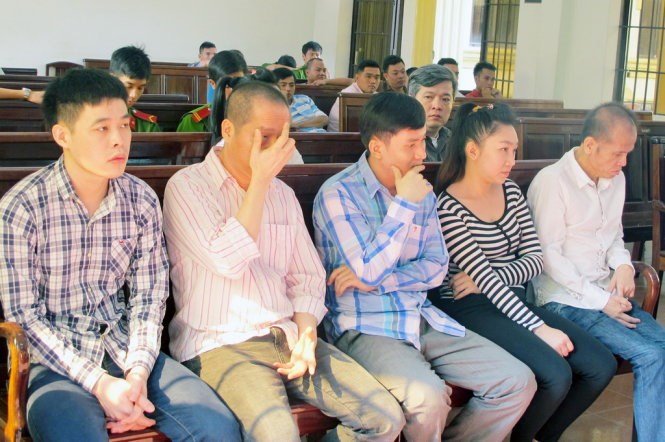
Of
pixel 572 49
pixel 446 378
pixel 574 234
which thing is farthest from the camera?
pixel 572 49

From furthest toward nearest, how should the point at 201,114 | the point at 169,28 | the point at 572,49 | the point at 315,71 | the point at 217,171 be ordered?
the point at 169,28 → the point at 572,49 → the point at 315,71 → the point at 201,114 → the point at 217,171

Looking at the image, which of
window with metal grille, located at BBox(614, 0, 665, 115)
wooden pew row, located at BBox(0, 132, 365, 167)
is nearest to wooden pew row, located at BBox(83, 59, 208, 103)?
window with metal grille, located at BBox(614, 0, 665, 115)

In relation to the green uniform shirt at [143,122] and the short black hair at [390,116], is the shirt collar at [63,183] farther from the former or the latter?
the green uniform shirt at [143,122]

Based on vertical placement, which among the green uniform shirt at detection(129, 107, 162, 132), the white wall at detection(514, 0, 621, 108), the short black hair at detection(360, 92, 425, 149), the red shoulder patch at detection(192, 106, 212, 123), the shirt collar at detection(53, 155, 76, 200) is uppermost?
the white wall at detection(514, 0, 621, 108)

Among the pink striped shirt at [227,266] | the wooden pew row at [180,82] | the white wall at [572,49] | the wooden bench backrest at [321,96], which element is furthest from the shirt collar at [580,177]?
the white wall at [572,49]

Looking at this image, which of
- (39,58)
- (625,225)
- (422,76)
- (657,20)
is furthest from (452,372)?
(39,58)

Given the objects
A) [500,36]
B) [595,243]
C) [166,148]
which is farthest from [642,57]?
[166,148]

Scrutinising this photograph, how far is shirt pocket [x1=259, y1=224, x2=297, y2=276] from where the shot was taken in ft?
7.96

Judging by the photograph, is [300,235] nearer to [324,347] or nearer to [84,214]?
[324,347]

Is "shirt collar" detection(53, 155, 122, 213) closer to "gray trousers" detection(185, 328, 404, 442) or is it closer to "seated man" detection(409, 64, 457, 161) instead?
"gray trousers" detection(185, 328, 404, 442)

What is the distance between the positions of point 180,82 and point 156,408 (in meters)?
6.19

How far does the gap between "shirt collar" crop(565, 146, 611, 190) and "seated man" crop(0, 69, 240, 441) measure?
140 centimetres

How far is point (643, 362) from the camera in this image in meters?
2.76

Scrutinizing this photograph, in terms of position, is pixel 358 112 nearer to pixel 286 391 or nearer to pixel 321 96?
pixel 321 96
